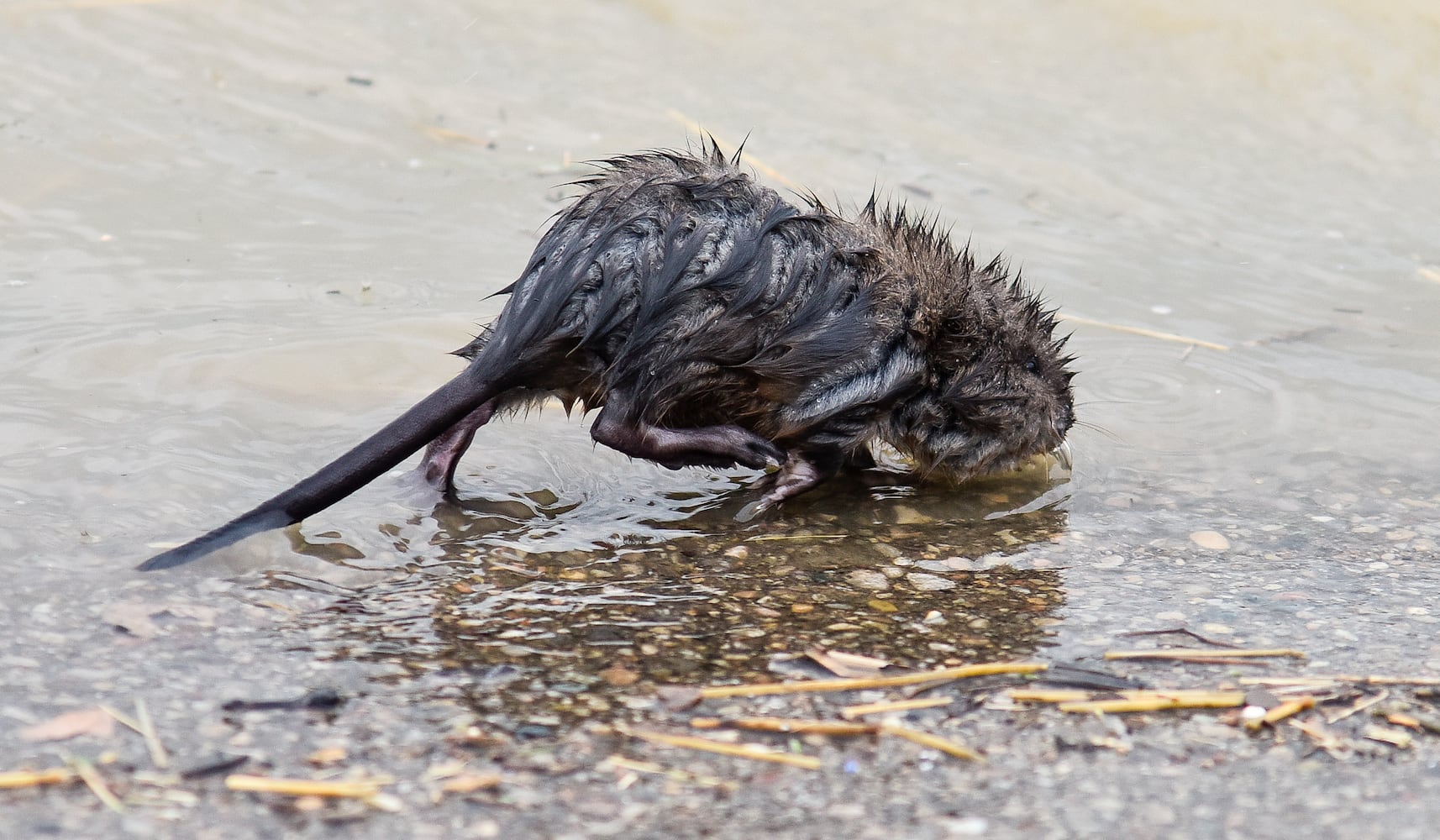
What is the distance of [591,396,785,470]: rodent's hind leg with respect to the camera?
13.2ft

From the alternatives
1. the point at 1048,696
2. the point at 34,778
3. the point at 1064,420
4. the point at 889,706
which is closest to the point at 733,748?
the point at 889,706

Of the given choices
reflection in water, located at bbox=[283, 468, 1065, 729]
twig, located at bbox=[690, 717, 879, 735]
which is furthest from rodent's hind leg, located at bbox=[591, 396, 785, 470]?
twig, located at bbox=[690, 717, 879, 735]

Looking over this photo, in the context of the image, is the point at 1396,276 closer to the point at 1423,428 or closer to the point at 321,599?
the point at 1423,428

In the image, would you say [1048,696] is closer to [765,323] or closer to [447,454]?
[765,323]

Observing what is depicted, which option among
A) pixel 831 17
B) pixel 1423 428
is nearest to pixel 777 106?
pixel 831 17

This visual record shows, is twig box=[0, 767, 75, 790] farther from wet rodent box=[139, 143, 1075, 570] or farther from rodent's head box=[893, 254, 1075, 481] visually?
rodent's head box=[893, 254, 1075, 481]

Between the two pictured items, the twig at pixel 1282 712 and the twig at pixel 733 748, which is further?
the twig at pixel 1282 712

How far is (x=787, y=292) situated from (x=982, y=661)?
120 cm

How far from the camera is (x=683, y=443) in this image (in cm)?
412

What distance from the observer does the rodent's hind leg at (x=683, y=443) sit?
4.03m

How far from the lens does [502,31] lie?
28.2ft

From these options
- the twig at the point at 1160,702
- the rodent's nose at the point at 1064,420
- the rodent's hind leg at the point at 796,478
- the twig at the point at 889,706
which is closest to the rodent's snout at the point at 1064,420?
the rodent's nose at the point at 1064,420

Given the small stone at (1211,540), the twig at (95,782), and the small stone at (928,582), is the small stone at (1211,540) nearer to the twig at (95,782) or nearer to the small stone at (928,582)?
the small stone at (928,582)

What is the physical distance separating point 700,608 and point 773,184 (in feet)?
12.6
